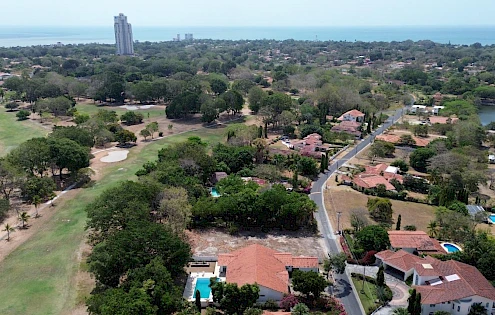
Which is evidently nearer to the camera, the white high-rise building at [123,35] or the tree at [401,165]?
the tree at [401,165]

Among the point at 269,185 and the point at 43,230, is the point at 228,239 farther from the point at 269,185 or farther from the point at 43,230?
the point at 43,230

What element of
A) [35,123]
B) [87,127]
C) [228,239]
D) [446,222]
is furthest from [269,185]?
[35,123]

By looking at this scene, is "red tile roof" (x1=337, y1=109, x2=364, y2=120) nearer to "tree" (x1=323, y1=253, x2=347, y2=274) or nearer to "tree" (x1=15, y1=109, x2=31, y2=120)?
"tree" (x1=323, y1=253, x2=347, y2=274)

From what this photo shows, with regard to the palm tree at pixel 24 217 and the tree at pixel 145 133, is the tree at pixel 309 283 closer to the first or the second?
the palm tree at pixel 24 217

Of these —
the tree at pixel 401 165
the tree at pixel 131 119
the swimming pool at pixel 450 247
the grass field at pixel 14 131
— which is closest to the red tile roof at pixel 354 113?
the tree at pixel 401 165

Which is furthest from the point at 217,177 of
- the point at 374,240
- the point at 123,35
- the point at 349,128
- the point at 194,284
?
the point at 123,35
